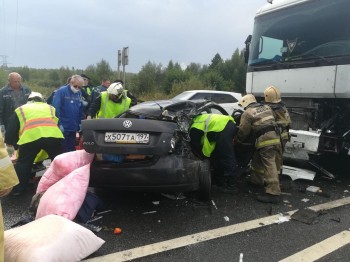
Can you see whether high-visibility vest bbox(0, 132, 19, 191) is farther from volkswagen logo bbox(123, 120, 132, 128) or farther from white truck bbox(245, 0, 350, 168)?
white truck bbox(245, 0, 350, 168)

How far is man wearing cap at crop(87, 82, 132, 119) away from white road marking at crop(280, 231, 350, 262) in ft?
12.0

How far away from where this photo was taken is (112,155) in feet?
12.6

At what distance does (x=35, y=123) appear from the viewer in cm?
468

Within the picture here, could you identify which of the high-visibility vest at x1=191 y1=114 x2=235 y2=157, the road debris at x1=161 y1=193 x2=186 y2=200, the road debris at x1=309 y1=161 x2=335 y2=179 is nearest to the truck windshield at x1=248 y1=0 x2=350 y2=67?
the road debris at x1=309 y1=161 x2=335 y2=179

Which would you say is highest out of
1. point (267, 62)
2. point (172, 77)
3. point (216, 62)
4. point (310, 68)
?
point (216, 62)

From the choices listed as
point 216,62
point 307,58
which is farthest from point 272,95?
point 216,62

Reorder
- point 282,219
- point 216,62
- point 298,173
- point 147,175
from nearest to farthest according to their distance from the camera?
point 147,175 → point 282,219 → point 298,173 → point 216,62

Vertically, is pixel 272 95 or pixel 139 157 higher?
pixel 272 95

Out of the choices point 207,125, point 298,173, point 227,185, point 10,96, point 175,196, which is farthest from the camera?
point 10,96

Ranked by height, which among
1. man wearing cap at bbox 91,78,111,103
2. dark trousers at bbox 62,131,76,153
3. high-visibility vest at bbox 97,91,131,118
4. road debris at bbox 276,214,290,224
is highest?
man wearing cap at bbox 91,78,111,103

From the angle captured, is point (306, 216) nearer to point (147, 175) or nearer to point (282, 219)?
point (282, 219)

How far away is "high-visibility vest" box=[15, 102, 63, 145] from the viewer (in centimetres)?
462

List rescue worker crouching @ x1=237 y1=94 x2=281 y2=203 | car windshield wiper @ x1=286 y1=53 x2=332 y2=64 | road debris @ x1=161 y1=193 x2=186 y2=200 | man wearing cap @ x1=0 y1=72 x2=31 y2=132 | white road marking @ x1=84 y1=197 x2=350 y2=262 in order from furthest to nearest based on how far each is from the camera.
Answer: man wearing cap @ x1=0 y1=72 x2=31 y2=132, car windshield wiper @ x1=286 y1=53 x2=332 y2=64, rescue worker crouching @ x1=237 y1=94 x2=281 y2=203, road debris @ x1=161 y1=193 x2=186 y2=200, white road marking @ x1=84 y1=197 x2=350 y2=262

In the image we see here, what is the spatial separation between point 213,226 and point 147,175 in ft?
2.76
